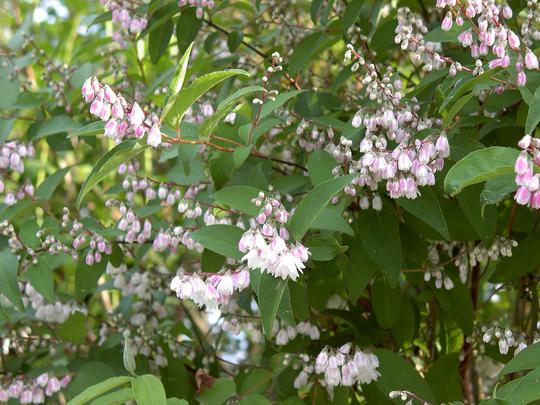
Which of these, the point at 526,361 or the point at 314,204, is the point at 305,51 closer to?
the point at 314,204

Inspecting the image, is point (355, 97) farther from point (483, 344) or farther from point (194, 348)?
point (194, 348)

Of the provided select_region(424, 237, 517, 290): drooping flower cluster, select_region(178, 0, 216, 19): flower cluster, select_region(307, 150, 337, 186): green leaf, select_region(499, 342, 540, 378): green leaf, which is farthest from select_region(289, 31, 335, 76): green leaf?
select_region(499, 342, 540, 378): green leaf

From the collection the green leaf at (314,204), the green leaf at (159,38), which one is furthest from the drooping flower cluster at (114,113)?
the green leaf at (159,38)

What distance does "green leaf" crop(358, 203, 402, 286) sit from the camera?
7.44 ft

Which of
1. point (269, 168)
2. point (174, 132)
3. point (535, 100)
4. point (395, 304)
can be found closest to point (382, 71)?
point (269, 168)

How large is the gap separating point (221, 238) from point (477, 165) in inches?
25.3

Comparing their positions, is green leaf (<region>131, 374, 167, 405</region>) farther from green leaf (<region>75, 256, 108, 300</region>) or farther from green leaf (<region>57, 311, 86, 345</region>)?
green leaf (<region>57, 311, 86, 345</region>)

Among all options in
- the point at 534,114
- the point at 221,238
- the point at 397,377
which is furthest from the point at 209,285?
the point at 534,114

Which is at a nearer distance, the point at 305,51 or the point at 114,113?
the point at 114,113

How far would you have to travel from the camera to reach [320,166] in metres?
2.11

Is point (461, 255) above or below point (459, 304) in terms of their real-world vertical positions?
above

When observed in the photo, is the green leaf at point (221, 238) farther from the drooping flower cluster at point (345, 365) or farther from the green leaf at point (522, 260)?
the green leaf at point (522, 260)

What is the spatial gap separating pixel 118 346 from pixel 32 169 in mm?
759

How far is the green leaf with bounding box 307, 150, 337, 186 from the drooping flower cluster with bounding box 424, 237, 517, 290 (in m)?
0.52
